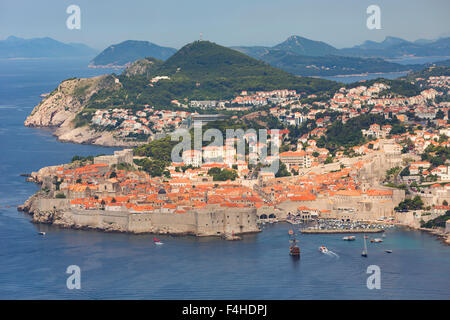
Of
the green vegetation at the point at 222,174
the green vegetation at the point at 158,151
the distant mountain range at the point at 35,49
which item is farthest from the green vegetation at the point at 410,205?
the distant mountain range at the point at 35,49

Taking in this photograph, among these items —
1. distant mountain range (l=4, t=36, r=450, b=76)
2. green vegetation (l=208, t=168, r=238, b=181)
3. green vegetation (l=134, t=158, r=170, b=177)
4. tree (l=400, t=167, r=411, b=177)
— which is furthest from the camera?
distant mountain range (l=4, t=36, r=450, b=76)

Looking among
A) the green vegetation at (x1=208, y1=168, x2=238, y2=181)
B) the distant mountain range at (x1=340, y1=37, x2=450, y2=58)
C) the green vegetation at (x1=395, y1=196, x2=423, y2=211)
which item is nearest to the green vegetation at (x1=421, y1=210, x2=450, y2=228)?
the green vegetation at (x1=395, y1=196, x2=423, y2=211)

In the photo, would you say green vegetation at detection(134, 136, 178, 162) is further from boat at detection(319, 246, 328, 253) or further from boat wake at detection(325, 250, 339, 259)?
boat wake at detection(325, 250, 339, 259)

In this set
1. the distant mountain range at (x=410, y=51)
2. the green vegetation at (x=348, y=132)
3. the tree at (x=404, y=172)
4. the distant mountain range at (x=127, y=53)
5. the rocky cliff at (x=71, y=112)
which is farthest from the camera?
the distant mountain range at (x=410, y=51)

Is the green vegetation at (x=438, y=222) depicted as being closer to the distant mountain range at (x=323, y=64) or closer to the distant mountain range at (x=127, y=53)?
the distant mountain range at (x=323, y=64)

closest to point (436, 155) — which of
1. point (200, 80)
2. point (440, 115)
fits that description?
point (440, 115)
